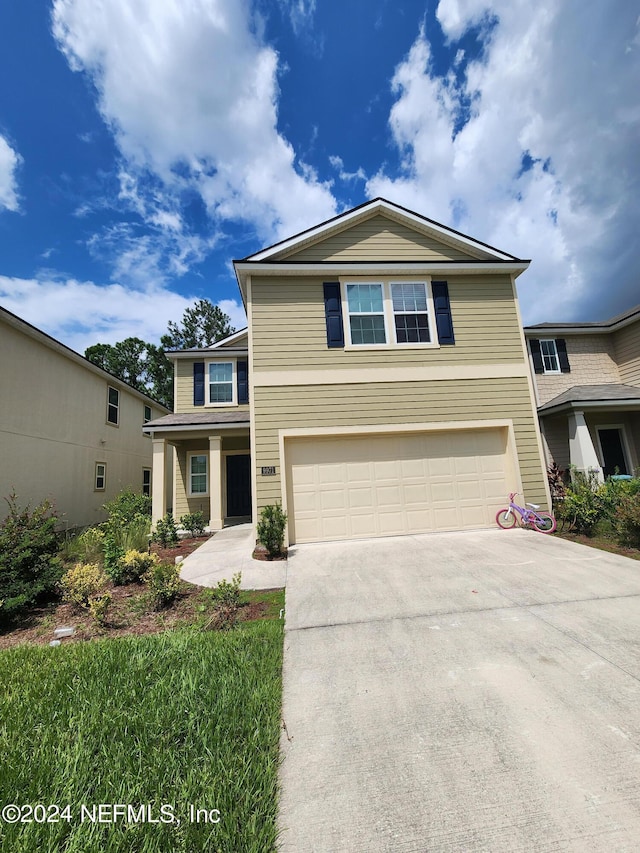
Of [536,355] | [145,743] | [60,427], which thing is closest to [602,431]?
[536,355]

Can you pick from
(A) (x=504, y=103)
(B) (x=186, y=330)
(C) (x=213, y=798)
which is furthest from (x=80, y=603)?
(B) (x=186, y=330)

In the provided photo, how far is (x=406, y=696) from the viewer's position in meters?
2.69

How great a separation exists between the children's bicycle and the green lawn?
6565 millimetres

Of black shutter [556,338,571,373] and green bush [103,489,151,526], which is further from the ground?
black shutter [556,338,571,373]

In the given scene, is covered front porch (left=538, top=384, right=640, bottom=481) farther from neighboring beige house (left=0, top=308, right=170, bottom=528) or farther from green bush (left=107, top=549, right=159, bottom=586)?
neighboring beige house (left=0, top=308, right=170, bottom=528)

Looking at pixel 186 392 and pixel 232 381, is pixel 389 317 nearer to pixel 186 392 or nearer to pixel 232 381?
pixel 232 381

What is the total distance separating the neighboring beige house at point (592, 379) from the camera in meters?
12.1

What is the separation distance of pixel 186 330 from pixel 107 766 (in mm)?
35592

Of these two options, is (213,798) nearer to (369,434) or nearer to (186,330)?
(369,434)

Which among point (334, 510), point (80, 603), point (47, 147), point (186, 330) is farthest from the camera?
point (186, 330)

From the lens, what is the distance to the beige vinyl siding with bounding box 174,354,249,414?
45.1 feet

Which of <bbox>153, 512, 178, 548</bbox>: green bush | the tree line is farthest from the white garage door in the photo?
the tree line

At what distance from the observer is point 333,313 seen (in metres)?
8.50

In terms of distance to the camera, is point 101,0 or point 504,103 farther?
point 504,103
